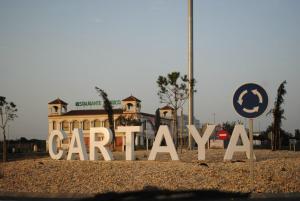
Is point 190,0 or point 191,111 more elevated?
point 190,0

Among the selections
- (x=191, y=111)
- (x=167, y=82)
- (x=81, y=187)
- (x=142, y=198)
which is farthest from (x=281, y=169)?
(x=167, y=82)

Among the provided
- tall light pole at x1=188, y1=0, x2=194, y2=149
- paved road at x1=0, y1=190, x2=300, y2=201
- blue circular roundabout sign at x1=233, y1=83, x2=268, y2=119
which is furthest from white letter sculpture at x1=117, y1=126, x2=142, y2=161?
tall light pole at x1=188, y1=0, x2=194, y2=149

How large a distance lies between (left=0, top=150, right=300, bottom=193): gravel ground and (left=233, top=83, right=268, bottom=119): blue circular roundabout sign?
86.1 inches

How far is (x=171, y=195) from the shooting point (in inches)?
476

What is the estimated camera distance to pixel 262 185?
12.9 meters

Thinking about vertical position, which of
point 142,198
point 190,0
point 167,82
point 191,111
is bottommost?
point 142,198

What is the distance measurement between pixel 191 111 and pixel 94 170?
1623cm

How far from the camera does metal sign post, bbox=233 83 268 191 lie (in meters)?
11.6

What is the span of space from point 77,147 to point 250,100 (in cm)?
1134

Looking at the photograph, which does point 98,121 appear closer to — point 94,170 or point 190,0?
point 190,0

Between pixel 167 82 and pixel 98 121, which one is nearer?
pixel 167 82

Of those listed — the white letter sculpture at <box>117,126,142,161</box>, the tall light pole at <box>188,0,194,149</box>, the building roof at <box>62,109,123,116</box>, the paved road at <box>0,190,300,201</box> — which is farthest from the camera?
the building roof at <box>62,109,123,116</box>

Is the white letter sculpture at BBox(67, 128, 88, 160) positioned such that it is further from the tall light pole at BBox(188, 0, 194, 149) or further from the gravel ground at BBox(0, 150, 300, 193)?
the tall light pole at BBox(188, 0, 194, 149)

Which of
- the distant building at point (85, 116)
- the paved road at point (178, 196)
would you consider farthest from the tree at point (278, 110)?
the distant building at point (85, 116)
